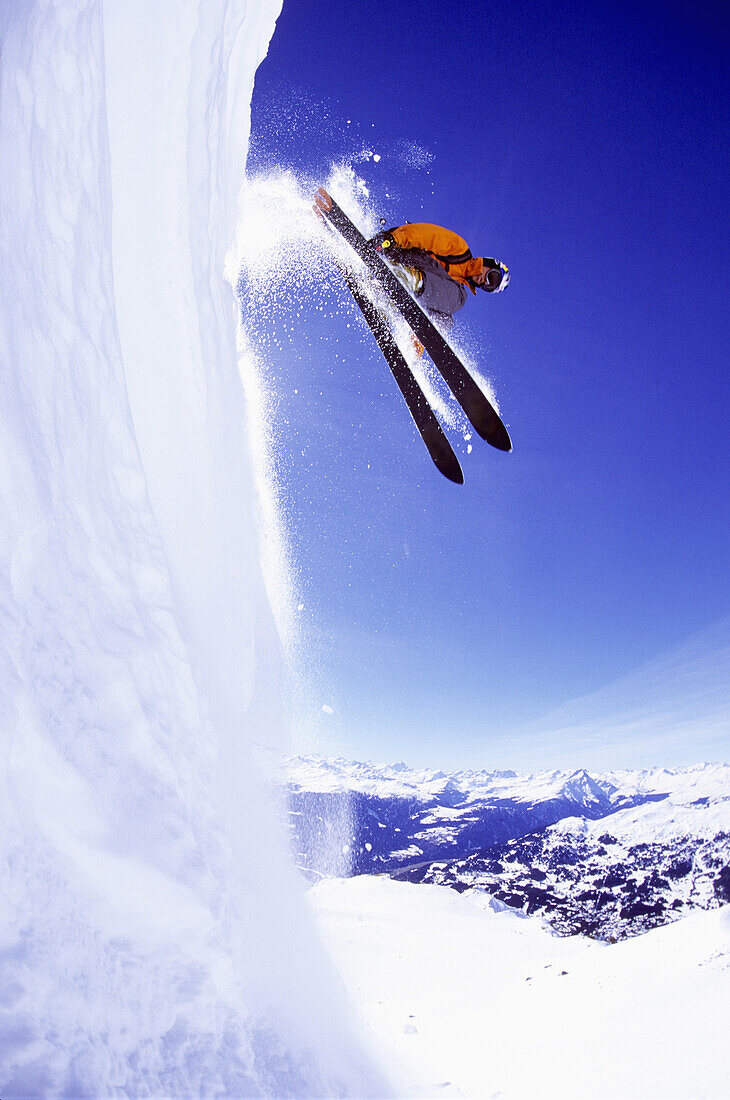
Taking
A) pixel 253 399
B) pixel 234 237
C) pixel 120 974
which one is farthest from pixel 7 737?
pixel 234 237

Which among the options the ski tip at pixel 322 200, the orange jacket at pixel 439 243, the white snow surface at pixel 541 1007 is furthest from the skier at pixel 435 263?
the white snow surface at pixel 541 1007

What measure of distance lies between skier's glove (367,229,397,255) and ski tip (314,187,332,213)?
1.84 meters

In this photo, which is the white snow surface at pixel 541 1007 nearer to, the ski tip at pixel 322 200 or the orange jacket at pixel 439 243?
the orange jacket at pixel 439 243

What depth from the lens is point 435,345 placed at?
688cm

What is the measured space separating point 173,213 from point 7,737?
19.6 ft

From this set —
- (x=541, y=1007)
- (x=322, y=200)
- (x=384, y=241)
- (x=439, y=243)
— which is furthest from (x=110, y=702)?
(x=541, y=1007)

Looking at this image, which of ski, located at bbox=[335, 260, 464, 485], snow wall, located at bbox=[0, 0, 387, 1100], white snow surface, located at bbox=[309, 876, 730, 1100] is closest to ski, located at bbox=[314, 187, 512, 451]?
ski, located at bbox=[335, 260, 464, 485]

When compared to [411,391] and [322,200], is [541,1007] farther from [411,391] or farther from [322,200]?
[322,200]

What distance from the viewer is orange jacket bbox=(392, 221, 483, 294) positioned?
700 centimetres

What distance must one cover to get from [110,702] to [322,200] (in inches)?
351

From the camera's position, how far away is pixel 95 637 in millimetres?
2650

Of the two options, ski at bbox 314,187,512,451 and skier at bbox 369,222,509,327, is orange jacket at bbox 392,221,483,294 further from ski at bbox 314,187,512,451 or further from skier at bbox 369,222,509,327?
ski at bbox 314,187,512,451

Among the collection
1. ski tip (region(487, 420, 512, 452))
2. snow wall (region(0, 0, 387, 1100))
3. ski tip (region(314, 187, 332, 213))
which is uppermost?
ski tip (region(314, 187, 332, 213))

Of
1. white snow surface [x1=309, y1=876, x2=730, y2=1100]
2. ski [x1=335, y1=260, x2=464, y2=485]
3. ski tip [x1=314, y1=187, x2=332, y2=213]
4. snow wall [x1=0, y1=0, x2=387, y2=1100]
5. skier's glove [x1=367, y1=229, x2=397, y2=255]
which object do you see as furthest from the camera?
ski tip [x1=314, y1=187, x2=332, y2=213]
